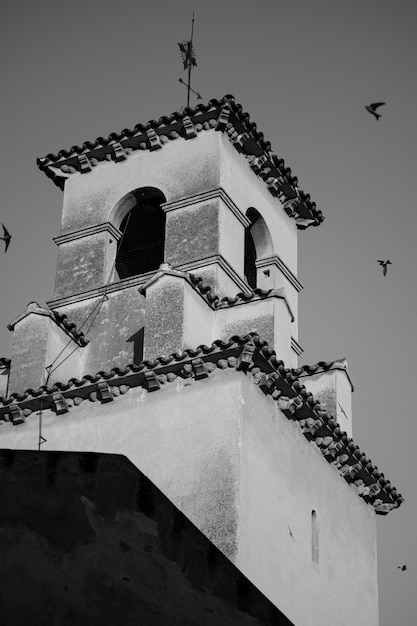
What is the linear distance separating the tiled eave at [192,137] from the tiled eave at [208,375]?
14.9ft

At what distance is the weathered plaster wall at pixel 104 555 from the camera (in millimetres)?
9508

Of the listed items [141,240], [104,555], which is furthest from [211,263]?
[104,555]

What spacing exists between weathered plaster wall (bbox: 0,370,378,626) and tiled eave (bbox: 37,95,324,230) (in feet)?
16.0

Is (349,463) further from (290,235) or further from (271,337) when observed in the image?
(290,235)

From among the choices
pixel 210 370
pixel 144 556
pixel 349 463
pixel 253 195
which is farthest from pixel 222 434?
pixel 144 556

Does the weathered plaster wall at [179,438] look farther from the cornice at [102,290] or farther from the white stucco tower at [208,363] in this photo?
the cornice at [102,290]

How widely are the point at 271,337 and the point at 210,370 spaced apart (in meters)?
1.39

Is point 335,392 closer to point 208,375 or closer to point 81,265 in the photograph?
point 208,375

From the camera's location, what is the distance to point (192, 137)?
21.3 m

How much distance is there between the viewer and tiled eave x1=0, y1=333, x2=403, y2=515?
1755cm

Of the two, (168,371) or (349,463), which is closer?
(168,371)

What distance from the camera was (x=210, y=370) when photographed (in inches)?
696

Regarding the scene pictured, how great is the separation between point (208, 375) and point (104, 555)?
8.01 meters

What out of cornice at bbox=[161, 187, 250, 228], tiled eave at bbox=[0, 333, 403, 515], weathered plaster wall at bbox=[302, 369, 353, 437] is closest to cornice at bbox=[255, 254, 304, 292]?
cornice at bbox=[161, 187, 250, 228]
